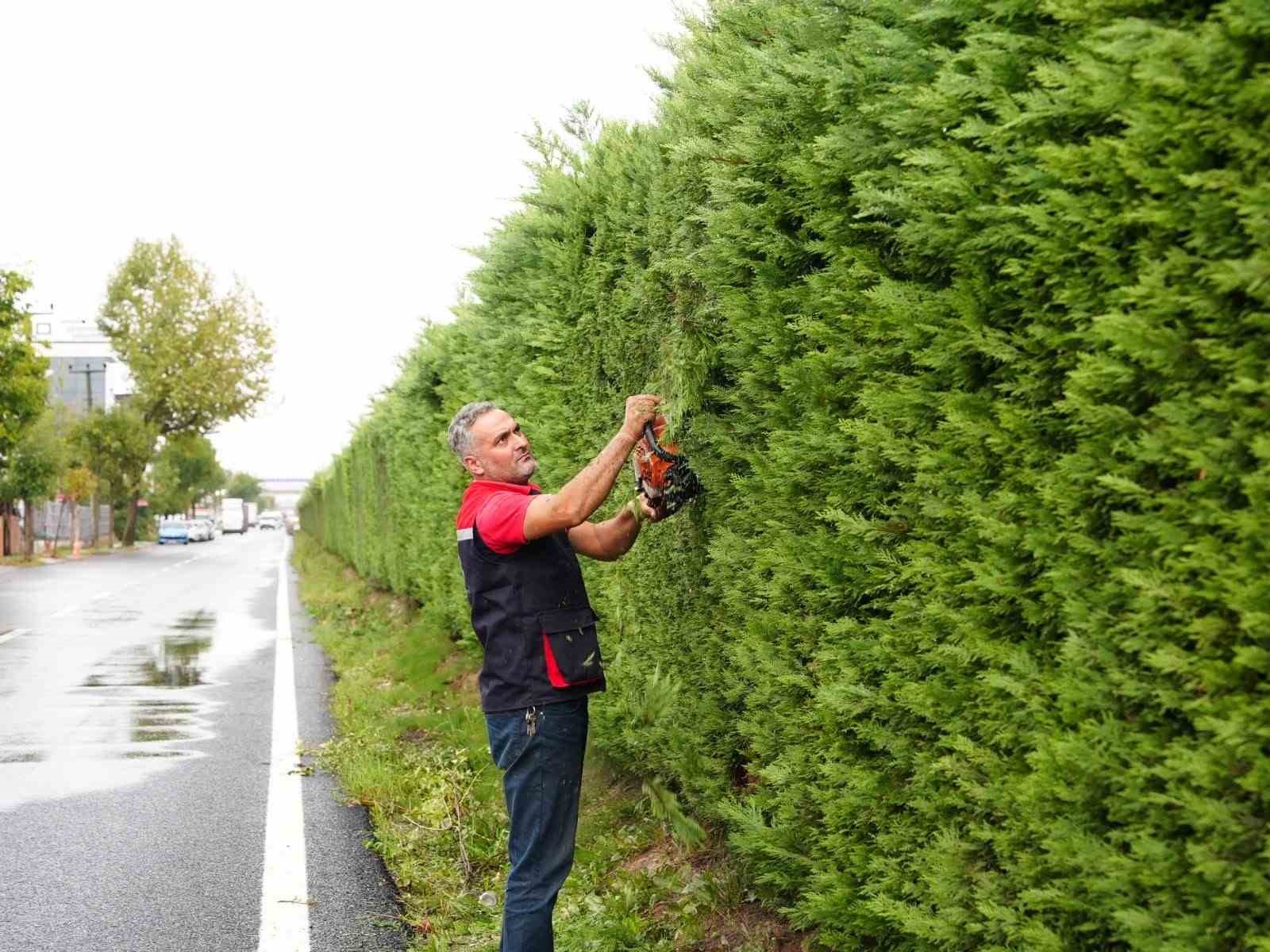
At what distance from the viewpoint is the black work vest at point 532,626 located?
438cm

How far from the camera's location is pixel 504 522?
430cm

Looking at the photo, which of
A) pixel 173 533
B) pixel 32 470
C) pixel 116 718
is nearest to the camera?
pixel 116 718

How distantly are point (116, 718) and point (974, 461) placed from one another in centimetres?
990

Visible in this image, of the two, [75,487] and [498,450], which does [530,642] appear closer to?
[498,450]

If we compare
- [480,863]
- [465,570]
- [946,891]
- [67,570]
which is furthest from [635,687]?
[67,570]

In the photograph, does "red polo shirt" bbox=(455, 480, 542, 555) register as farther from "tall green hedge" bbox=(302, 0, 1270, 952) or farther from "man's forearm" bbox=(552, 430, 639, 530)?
"tall green hedge" bbox=(302, 0, 1270, 952)

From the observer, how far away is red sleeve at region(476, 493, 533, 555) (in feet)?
14.1

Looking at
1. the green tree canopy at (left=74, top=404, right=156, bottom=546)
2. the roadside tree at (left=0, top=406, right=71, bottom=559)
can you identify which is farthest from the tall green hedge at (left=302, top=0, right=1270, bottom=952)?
the green tree canopy at (left=74, top=404, right=156, bottom=546)

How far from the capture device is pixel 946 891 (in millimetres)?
3127

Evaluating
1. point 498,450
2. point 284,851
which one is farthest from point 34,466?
point 498,450

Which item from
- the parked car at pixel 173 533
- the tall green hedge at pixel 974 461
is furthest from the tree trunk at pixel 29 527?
the tall green hedge at pixel 974 461

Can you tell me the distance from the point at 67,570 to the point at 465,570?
3936 cm

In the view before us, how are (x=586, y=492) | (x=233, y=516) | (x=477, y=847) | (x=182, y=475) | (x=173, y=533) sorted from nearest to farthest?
(x=586, y=492) < (x=477, y=847) < (x=173, y=533) < (x=182, y=475) < (x=233, y=516)

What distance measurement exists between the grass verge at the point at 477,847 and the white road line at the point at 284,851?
340 millimetres
